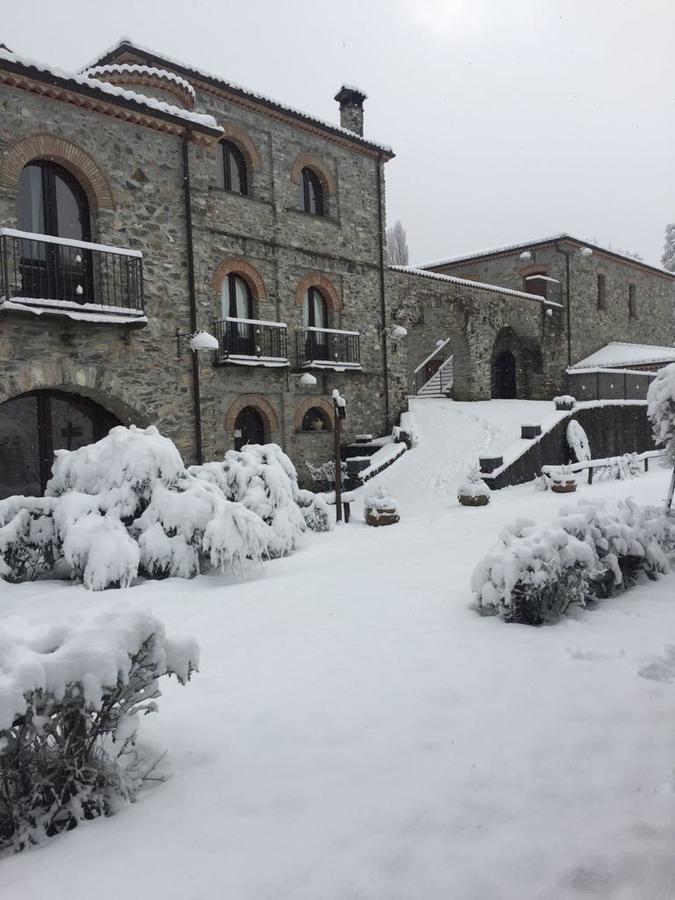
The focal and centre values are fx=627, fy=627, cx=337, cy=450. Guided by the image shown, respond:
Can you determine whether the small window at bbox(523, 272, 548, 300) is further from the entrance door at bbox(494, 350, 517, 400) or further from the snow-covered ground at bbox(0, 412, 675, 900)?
the snow-covered ground at bbox(0, 412, 675, 900)

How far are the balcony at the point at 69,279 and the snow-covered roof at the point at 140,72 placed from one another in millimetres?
4248

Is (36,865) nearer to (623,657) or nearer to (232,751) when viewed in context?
(232,751)

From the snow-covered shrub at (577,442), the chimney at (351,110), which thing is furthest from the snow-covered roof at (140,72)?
the snow-covered shrub at (577,442)

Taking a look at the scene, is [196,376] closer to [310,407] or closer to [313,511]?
[313,511]

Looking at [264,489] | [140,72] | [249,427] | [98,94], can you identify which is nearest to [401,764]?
[264,489]

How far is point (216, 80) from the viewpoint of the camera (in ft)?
45.3

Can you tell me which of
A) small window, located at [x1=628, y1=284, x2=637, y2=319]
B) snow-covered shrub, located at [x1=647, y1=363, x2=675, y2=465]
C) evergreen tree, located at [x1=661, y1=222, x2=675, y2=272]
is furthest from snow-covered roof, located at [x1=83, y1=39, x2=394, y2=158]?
evergreen tree, located at [x1=661, y1=222, x2=675, y2=272]

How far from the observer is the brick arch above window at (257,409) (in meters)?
14.1

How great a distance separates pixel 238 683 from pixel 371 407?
1377 cm

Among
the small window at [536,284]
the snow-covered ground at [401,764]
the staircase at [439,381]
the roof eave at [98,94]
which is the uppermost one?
the roof eave at [98,94]

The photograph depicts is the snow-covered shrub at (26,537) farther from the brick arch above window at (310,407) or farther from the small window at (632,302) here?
the small window at (632,302)

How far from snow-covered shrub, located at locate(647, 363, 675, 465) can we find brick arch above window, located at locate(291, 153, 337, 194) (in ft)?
37.7

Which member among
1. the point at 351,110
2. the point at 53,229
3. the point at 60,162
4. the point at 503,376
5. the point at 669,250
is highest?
the point at 669,250

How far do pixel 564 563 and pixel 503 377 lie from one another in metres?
21.1
